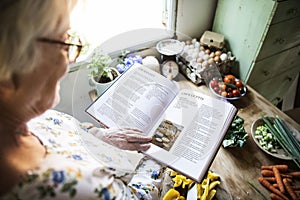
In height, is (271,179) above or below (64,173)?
below

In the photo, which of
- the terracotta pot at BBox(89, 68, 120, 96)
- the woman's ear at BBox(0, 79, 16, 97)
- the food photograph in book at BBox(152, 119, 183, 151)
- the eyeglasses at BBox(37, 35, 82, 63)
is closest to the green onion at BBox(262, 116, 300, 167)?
the food photograph in book at BBox(152, 119, 183, 151)

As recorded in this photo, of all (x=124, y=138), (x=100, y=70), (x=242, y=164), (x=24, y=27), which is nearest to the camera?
(x=24, y=27)

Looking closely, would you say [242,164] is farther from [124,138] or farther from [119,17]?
[119,17]

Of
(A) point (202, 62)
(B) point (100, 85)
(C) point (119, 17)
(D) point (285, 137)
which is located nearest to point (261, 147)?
(D) point (285, 137)

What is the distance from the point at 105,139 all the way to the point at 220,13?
3.24 ft

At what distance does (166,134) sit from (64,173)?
0.39 meters

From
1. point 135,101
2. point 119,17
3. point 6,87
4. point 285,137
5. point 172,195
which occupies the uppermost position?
point 6,87

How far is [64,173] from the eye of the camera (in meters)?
0.42

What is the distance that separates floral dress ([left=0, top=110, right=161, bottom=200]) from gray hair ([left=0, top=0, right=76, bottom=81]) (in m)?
0.19

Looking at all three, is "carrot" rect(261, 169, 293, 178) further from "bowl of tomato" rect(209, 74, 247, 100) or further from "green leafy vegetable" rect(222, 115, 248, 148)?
"bowl of tomato" rect(209, 74, 247, 100)

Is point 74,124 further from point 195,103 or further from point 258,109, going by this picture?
point 258,109

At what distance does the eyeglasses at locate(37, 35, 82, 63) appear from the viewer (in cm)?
37

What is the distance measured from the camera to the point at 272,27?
3.31 feet

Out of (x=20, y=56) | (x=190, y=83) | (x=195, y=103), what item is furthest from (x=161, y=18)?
(x=20, y=56)
